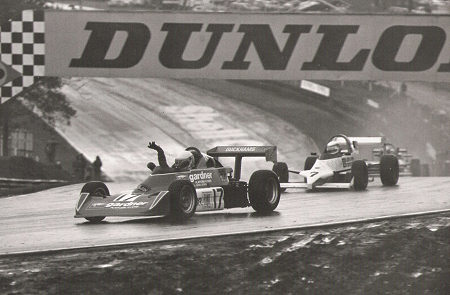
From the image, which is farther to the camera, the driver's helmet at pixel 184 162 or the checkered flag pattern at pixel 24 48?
the checkered flag pattern at pixel 24 48

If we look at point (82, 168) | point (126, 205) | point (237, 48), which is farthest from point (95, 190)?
point (82, 168)

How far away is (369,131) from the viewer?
30.8 metres

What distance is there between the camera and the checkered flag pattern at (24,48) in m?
20.0

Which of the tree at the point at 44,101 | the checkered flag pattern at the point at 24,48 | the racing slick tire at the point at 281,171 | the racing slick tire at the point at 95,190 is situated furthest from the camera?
the tree at the point at 44,101

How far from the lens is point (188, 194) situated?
34.9 feet

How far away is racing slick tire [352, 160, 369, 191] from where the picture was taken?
587 inches

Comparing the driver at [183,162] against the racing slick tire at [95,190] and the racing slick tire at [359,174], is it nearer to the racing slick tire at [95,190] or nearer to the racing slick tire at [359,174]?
the racing slick tire at [95,190]

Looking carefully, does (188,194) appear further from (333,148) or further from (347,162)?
(347,162)

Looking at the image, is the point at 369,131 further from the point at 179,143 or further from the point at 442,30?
the point at 442,30

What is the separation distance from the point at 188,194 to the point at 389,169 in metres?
5.98

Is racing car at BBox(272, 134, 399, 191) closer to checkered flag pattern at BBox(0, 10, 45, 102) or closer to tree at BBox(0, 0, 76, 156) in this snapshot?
checkered flag pattern at BBox(0, 10, 45, 102)

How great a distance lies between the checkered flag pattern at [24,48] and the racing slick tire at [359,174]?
26.0 ft

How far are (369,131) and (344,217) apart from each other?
20040mm

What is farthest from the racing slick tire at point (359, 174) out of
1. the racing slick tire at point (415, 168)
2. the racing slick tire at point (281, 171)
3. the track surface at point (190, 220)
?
the racing slick tire at point (415, 168)
